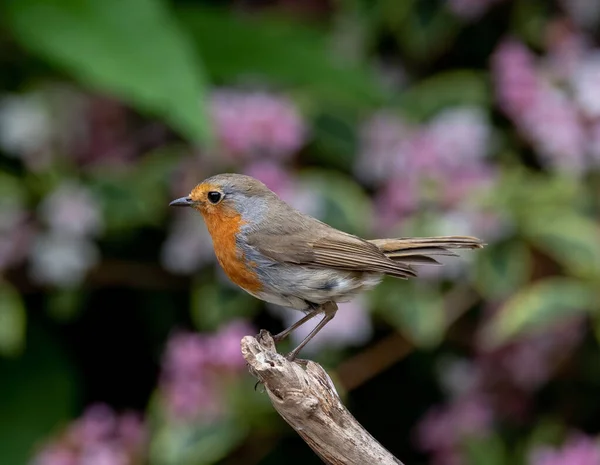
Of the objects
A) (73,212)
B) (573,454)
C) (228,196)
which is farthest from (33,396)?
(573,454)

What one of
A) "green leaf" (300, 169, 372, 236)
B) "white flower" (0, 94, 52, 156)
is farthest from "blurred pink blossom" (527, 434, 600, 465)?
"white flower" (0, 94, 52, 156)

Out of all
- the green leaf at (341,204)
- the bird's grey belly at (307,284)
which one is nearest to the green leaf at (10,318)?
the green leaf at (341,204)

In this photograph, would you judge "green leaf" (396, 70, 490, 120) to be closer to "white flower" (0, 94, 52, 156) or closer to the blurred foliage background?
the blurred foliage background

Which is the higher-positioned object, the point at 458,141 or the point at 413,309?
the point at 458,141

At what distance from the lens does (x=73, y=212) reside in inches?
144

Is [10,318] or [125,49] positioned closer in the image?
[10,318]

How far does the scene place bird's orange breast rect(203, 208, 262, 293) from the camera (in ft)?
8.46

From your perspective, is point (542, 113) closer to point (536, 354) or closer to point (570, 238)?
point (570, 238)

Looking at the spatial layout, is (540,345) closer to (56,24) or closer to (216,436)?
(216,436)

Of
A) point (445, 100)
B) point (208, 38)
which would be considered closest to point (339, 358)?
point (445, 100)

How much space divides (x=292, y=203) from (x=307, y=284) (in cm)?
100

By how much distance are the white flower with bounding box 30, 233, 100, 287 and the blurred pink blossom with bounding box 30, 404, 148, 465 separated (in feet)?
1.52

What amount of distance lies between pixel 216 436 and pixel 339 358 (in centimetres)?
57

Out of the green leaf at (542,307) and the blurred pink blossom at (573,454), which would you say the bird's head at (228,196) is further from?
the blurred pink blossom at (573,454)
